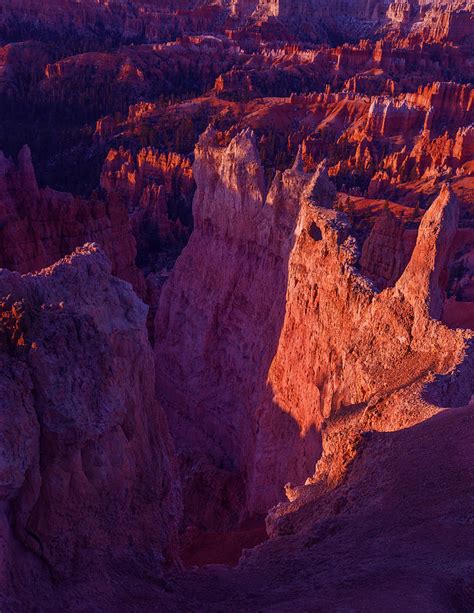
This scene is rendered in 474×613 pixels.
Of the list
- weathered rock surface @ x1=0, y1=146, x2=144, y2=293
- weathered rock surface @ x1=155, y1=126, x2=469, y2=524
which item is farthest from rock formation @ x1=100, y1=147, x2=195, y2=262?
weathered rock surface @ x1=155, y1=126, x2=469, y2=524

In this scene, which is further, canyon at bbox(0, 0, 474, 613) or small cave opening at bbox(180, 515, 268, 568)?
small cave opening at bbox(180, 515, 268, 568)

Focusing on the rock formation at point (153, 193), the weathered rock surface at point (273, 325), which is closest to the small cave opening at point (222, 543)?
the weathered rock surface at point (273, 325)

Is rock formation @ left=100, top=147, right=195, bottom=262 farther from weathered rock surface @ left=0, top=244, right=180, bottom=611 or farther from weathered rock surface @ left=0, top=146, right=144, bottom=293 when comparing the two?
weathered rock surface @ left=0, top=244, right=180, bottom=611

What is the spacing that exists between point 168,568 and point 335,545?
166 centimetres

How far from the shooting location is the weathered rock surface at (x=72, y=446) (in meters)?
5.08

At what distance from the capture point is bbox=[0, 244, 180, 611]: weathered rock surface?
5082 millimetres

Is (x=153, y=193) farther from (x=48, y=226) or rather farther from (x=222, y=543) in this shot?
(x=222, y=543)

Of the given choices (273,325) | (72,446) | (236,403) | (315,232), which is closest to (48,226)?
(236,403)

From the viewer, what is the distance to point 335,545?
5535mm

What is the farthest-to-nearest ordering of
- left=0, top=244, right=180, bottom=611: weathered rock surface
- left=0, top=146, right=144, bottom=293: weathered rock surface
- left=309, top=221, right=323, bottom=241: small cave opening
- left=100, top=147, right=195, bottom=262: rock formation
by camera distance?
left=100, top=147, right=195, bottom=262: rock formation → left=0, top=146, right=144, bottom=293: weathered rock surface → left=309, top=221, right=323, bottom=241: small cave opening → left=0, top=244, right=180, bottom=611: weathered rock surface

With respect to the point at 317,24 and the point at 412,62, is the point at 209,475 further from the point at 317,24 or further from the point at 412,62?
the point at 317,24

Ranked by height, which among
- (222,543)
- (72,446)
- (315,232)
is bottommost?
(222,543)

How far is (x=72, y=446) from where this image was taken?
18.1 feet

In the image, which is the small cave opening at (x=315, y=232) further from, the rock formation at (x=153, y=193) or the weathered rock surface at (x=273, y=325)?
the rock formation at (x=153, y=193)
